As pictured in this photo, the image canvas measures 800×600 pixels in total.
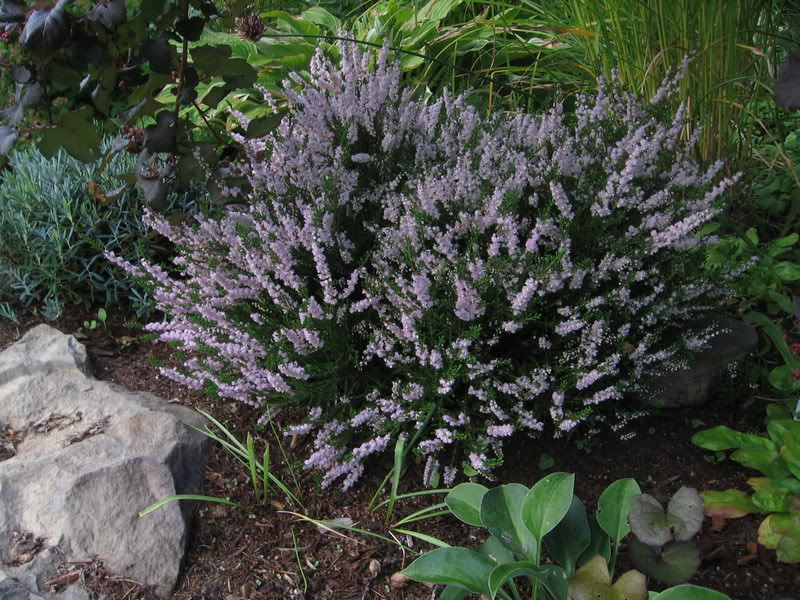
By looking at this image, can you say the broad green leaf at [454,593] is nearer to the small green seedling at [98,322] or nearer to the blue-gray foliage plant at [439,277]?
the blue-gray foliage plant at [439,277]

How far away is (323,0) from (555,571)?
5342 millimetres

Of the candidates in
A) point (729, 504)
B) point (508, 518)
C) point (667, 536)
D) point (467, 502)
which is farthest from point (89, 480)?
point (729, 504)

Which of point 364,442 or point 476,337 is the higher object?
point 476,337

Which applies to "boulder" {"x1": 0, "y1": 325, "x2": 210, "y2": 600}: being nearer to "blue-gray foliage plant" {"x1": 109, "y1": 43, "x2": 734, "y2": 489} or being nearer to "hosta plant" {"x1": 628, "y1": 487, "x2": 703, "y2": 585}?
"blue-gray foliage plant" {"x1": 109, "y1": 43, "x2": 734, "y2": 489}

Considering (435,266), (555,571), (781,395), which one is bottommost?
(781,395)

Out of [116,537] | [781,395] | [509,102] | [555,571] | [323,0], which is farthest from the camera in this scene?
[323,0]

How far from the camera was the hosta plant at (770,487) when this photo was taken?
1.74 meters

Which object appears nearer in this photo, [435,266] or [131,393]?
[435,266]

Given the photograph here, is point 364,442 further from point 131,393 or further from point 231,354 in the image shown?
point 131,393

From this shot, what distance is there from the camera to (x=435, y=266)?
202cm

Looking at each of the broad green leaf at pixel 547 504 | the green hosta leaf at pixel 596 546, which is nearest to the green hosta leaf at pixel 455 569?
the broad green leaf at pixel 547 504

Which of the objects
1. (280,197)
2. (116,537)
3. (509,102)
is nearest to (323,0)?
(509,102)

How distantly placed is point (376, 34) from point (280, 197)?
2.46 metres

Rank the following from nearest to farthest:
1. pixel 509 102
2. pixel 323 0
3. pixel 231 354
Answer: pixel 231 354, pixel 509 102, pixel 323 0
